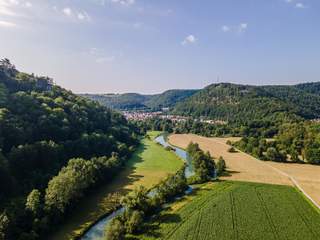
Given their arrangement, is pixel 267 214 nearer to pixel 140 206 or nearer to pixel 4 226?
pixel 140 206

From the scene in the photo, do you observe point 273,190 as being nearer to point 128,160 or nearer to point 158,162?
point 158,162

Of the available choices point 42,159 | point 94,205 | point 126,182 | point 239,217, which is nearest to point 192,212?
point 239,217

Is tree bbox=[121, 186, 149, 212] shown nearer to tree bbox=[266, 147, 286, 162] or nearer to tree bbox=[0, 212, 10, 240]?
tree bbox=[0, 212, 10, 240]

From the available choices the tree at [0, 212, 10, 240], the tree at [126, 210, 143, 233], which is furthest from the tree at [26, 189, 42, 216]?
the tree at [126, 210, 143, 233]

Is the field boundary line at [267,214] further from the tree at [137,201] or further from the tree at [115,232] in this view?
the tree at [115,232]

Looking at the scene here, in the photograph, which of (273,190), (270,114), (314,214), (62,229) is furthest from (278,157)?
(270,114)

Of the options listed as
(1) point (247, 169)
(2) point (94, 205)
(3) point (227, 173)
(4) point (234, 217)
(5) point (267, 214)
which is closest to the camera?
(4) point (234, 217)
